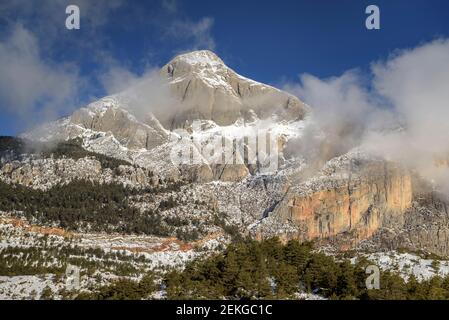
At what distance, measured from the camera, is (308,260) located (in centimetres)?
11038

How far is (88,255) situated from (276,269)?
90824mm

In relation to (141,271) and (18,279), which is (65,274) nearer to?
(18,279)

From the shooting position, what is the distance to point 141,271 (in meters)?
172
